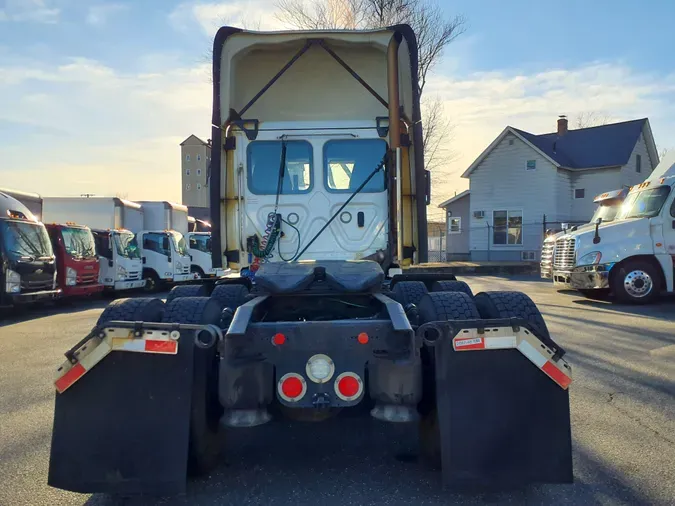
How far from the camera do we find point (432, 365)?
3.46m

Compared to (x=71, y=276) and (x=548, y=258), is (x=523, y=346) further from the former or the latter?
(x=71, y=276)

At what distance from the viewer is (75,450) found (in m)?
3.23

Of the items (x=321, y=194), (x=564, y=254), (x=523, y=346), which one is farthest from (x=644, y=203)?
(x=523, y=346)

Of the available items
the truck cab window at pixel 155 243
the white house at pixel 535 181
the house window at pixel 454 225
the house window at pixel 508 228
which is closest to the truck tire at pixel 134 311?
the truck cab window at pixel 155 243

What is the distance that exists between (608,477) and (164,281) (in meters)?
18.6

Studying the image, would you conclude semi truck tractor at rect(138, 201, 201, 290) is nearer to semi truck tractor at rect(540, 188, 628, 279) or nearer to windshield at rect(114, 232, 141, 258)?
windshield at rect(114, 232, 141, 258)

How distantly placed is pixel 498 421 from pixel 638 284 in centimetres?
1157

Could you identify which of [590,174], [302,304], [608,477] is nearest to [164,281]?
[302,304]

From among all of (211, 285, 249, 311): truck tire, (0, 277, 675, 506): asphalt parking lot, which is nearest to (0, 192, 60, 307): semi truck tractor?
(0, 277, 675, 506): asphalt parking lot

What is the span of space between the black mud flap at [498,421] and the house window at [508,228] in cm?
2865

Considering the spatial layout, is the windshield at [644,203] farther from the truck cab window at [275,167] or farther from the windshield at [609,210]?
the truck cab window at [275,167]

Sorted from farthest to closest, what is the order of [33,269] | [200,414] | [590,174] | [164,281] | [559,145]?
[559,145], [590,174], [164,281], [33,269], [200,414]

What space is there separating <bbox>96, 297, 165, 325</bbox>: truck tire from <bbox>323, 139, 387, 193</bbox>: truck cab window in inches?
102

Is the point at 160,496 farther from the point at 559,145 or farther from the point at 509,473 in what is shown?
the point at 559,145
